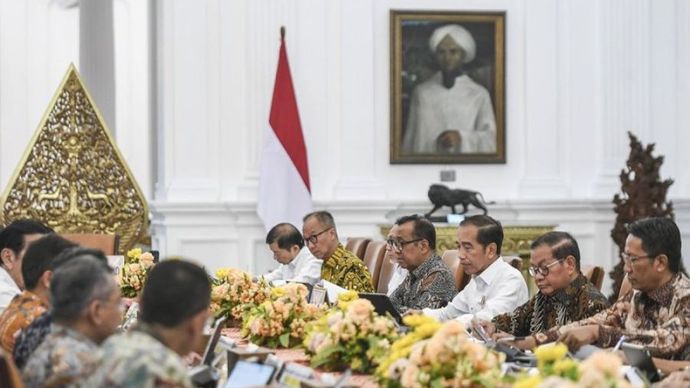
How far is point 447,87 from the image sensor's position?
1245 centimetres

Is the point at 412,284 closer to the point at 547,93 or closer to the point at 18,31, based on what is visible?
the point at 547,93

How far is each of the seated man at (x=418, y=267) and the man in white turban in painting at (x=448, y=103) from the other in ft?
17.6

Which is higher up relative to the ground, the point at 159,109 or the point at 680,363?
the point at 159,109

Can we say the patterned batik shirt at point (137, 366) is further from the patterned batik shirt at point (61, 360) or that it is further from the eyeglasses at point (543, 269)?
the eyeglasses at point (543, 269)

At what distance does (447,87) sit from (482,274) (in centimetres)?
628

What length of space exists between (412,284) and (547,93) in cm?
602

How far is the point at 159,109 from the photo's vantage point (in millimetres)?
12422

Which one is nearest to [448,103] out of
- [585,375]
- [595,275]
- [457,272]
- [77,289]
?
[457,272]

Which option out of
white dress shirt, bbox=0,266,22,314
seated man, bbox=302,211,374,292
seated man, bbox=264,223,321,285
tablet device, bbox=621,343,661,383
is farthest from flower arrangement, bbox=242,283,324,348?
seated man, bbox=264,223,321,285

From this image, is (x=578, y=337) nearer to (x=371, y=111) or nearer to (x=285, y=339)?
(x=285, y=339)

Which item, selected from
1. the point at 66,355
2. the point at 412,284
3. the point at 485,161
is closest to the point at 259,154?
the point at 485,161

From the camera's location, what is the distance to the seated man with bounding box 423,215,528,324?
6234 millimetres

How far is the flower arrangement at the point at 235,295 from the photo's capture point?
6242 millimetres

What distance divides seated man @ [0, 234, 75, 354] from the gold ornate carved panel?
6.24 m
